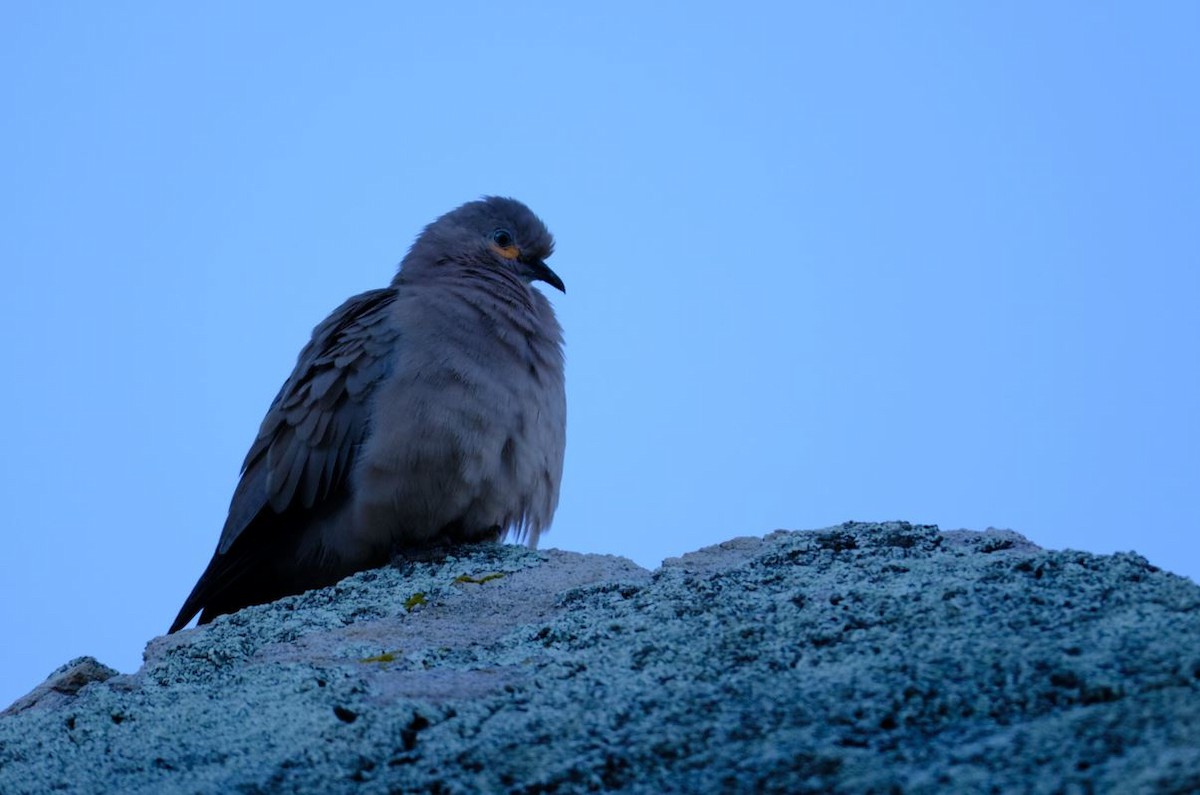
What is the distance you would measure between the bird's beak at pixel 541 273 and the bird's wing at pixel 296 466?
5.13 ft

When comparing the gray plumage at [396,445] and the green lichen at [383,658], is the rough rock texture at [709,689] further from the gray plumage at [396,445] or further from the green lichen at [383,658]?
the gray plumage at [396,445]

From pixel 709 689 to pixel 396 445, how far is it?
3223mm

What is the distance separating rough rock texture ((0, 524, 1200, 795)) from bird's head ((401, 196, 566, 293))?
334 centimetres

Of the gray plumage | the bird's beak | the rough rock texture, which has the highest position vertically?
the bird's beak

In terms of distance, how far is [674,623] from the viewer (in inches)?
118

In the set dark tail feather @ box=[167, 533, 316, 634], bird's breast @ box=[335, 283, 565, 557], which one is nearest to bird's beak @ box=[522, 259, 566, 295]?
bird's breast @ box=[335, 283, 565, 557]

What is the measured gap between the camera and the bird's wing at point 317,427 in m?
5.78

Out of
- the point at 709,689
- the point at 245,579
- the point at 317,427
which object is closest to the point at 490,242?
the point at 317,427

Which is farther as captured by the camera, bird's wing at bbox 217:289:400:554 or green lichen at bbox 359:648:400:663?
bird's wing at bbox 217:289:400:554

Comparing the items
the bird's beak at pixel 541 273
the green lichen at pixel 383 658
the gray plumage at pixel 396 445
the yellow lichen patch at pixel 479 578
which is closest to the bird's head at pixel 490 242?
the bird's beak at pixel 541 273

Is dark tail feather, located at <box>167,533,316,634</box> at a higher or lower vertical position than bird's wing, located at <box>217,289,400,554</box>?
lower

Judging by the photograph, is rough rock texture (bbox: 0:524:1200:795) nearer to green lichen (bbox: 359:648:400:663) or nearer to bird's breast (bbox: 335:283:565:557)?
green lichen (bbox: 359:648:400:663)

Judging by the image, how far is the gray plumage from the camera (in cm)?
555

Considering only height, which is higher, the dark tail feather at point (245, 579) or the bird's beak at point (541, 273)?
the bird's beak at point (541, 273)
